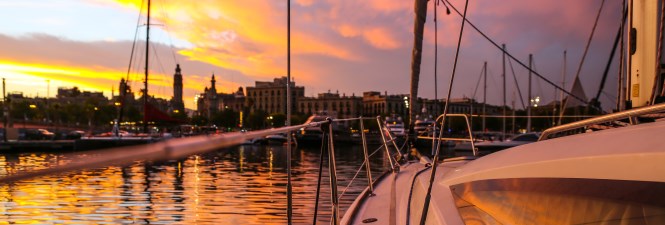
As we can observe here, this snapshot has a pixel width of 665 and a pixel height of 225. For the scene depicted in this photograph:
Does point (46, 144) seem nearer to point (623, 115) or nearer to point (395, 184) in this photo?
point (395, 184)

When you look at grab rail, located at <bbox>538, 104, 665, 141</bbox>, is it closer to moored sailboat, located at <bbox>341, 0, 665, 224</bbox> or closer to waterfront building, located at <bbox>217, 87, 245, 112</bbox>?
moored sailboat, located at <bbox>341, 0, 665, 224</bbox>

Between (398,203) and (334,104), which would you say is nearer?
(398,203)

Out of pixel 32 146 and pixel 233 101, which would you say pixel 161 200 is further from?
pixel 233 101

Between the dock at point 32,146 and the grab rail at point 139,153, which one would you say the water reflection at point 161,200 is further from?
the dock at point 32,146

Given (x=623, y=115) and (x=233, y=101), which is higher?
(x=233, y=101)

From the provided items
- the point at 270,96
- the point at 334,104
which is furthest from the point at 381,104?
the point at 270,96

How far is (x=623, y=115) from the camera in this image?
261 cm

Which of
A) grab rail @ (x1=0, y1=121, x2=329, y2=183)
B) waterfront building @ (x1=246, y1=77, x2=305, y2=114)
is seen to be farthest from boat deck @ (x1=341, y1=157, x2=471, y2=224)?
waterfront building @ (x1=246, y1=77, x2=305, y2=114)

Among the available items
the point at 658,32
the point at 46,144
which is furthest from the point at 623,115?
the point at 46,144

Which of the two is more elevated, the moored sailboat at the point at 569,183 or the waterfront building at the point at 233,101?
the waterfront building at the point at 233,101

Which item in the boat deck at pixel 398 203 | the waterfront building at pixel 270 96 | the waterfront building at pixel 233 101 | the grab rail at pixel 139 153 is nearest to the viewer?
the grab rail at pixel 139 153

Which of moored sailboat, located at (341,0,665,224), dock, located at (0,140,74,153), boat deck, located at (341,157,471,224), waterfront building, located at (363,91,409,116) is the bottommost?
dock, located at (0,140,74,153)

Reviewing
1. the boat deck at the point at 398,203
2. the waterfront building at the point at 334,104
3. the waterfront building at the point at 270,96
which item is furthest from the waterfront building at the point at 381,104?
the boat deck at the point at 398,203

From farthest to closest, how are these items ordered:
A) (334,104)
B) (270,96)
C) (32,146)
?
1. (270,96)
2. (334,104)
3. (32,146)
